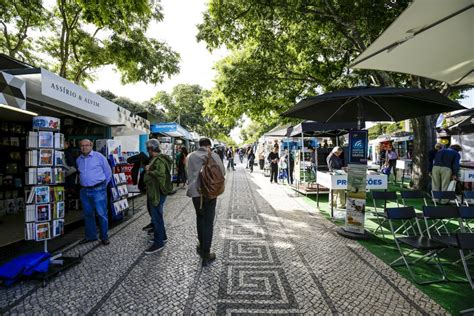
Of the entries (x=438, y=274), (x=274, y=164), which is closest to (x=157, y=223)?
(x=438, y=274)

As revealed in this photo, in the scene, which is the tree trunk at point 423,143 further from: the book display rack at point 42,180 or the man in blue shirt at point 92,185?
the book display rack at point 42,180

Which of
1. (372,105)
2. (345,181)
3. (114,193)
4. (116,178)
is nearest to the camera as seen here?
(372,105)

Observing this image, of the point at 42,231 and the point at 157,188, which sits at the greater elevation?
the point at 157,188

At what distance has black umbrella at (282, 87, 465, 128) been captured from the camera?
14.0 feet

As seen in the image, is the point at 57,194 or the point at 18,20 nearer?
the point at 57,194

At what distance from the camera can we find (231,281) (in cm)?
353

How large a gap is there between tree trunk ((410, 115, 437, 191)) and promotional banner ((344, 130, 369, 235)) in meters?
6.29

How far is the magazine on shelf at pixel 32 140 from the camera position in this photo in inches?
152

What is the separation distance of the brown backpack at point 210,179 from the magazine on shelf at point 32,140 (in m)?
2.40

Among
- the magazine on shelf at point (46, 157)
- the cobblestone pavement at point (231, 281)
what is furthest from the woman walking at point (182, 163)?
the magazine on shelf at point (46, 157)

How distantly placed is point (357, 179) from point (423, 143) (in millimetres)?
6627

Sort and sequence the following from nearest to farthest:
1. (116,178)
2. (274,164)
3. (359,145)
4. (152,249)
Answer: (152,249)
(359,145)
(116,178)
(274,164)

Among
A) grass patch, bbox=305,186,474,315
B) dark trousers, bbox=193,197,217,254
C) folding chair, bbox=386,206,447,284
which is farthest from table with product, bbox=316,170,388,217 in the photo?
dark trousers, bbox=193,197,217,254

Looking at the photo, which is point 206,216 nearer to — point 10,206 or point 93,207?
point 93,207
